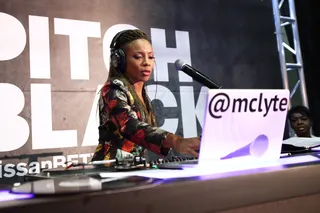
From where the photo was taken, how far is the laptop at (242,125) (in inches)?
28.2

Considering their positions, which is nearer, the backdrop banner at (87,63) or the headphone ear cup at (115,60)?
the headphone ear cup at (115,60)

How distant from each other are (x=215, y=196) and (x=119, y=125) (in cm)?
68

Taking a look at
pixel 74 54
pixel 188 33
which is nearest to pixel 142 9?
pixel 188 33

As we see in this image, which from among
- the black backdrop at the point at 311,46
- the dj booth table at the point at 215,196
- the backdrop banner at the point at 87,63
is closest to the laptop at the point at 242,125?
the dj booth table at the point at 215,196

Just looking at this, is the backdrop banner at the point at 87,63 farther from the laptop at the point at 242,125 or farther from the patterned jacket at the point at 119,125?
the laptop at the point at 242,125

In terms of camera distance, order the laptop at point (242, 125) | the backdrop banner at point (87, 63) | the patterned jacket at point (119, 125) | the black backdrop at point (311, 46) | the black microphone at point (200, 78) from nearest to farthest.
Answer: the laptop at point (242, 125) → the black microphone at point (200, 78) → the patterned jacket at point (119, 125) → the backdrop banner at point (87, 63) → the black backdrop at point (311, 46)

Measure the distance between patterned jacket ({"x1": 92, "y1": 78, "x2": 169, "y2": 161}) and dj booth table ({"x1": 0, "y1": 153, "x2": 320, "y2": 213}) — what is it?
0.50 metres

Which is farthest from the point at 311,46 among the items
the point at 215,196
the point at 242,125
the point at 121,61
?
the point at 215,196

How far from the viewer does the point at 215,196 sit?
→ 592 millimetres

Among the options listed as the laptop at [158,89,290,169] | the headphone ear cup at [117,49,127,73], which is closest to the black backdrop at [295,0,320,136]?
the headphone ear cup at [117,49,127,73]

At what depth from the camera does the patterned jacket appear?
117 cm

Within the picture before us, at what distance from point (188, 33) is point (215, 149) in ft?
9.28

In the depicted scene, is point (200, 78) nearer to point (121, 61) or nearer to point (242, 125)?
point (242, 125)

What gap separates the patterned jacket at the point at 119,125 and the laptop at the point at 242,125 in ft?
1.13
